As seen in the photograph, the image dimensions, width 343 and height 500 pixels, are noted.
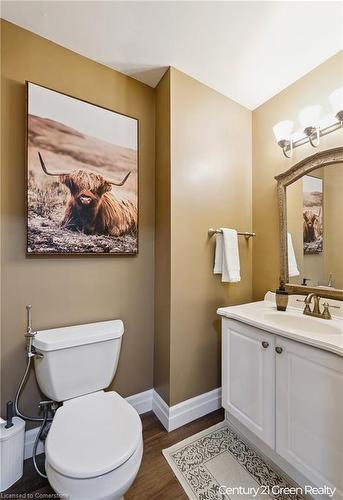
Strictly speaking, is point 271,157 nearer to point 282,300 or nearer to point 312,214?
point 312,214

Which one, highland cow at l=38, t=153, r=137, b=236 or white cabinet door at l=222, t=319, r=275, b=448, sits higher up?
highland cow at l=38, t=153, r=137, b=236

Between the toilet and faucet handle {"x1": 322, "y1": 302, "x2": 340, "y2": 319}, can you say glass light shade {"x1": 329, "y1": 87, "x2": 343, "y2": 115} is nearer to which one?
faucet handle {"x1": 322, "y1": 302, "x2": 340, "y2": 319}

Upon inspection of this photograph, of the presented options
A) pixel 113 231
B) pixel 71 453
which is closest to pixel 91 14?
pixel 113 231

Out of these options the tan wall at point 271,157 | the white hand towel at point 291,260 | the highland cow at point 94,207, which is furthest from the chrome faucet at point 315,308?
the highland cow at point 94,207

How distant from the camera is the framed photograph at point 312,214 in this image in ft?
4.91

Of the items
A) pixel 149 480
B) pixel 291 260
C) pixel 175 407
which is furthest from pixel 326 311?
pixel 149 480

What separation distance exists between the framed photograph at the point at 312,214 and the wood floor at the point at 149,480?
58.9 inches

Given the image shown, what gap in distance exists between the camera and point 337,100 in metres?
1.32

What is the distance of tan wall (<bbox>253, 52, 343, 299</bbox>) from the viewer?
1.52 metres

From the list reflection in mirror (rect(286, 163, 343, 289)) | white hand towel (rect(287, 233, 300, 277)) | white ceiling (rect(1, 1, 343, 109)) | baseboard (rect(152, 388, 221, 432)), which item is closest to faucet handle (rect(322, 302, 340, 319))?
reflection in mirror (rect(286, 163, 343, 289))

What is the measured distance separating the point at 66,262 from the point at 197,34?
1.57 m

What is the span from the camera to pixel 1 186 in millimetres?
1237

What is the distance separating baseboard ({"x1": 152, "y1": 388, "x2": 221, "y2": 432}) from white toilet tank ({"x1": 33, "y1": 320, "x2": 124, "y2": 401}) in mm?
544

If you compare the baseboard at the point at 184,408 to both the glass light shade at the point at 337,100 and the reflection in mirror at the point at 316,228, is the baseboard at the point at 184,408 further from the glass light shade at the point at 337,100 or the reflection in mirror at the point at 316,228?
the glass light shade at the point at 337,100
